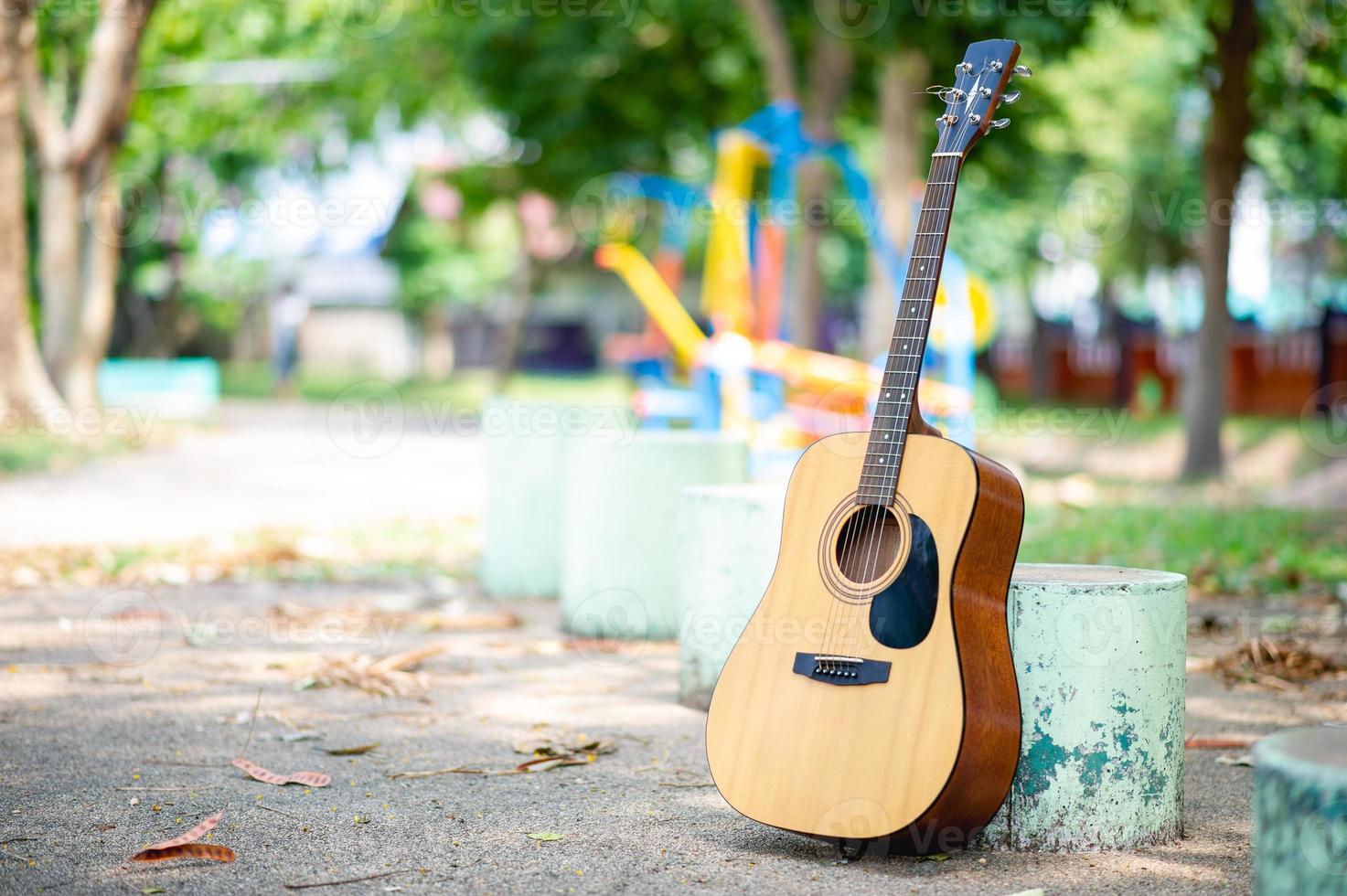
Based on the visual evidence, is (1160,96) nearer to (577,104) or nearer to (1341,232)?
(1341,232)

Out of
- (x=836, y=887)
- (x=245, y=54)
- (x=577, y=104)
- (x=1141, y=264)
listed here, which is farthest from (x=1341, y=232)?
(x=836, y=887)

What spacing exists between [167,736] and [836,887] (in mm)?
2285

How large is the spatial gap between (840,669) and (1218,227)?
10.6m

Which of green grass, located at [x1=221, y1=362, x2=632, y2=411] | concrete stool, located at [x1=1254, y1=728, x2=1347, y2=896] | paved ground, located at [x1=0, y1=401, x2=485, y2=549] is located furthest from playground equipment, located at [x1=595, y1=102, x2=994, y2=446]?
green grass, located at [x1=221, y1=362, x2=632, y2=411]

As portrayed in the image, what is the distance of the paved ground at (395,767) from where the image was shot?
311 centimetres

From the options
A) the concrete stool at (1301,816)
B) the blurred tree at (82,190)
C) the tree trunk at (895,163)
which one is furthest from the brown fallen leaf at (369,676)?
the blurred tree at (82,190)

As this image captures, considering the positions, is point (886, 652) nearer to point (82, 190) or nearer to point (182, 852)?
point (182, 852)

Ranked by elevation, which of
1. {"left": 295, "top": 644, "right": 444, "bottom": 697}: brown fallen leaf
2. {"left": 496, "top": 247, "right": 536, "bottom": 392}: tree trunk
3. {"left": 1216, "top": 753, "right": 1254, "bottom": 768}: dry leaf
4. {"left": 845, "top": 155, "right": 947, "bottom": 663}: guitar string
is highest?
{"left": 496, "top": 247, "right": 536, "bottom": 392}: tree trunk

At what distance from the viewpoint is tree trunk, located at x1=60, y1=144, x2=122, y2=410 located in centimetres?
1684

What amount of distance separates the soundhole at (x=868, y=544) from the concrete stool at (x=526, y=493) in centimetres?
351

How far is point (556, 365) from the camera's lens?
154 ft

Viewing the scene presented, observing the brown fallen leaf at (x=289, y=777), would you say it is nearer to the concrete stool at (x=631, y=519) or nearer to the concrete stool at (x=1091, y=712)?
the concrete stool at (x=1091, y=712)

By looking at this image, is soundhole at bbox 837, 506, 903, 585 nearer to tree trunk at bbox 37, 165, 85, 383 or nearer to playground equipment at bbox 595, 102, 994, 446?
playground equipment at bbox 595, 102, 994, 446

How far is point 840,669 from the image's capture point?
3.20 m
